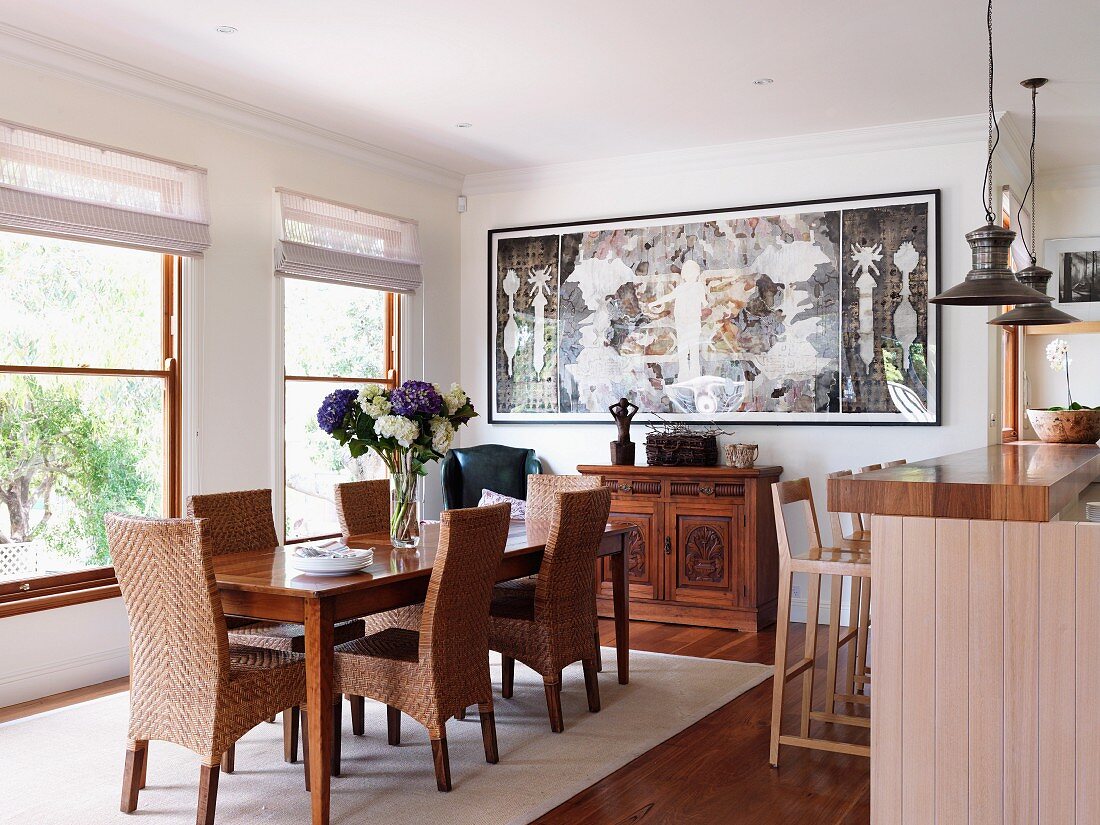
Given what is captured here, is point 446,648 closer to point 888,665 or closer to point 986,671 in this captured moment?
point 888,665

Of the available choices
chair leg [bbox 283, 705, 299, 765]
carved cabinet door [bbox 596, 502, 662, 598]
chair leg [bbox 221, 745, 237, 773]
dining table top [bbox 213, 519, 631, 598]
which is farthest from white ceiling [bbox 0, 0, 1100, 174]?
chair leg [bbox 221, 745, 237, 773]

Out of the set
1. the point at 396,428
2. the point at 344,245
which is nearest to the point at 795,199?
the point at 344,245

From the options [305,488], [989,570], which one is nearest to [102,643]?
[305,488]

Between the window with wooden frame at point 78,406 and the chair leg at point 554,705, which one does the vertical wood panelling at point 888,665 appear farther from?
the window with wooden frame at point 78,406

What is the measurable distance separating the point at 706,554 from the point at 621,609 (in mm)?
1448

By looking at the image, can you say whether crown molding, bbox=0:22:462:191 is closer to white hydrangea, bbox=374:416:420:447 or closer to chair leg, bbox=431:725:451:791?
white hydrangea, bbox=374:416:420:447

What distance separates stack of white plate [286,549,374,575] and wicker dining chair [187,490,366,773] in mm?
372

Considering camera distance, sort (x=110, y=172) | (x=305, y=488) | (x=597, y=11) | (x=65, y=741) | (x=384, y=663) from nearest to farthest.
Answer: (x=384, y=663) < (x=65, y=741) < (x=597, y=11) < (x=110, y=172) < (x=305, y=488)

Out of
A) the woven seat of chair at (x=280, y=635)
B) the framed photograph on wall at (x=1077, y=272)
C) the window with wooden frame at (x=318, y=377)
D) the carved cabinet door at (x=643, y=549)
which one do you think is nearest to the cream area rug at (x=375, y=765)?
the woven seat of chair at (x=280, y=635)

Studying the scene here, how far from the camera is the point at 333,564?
3.31 m

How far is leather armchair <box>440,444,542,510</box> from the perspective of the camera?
22.3ft

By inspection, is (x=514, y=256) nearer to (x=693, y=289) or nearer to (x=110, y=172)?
(x=693, y=289)

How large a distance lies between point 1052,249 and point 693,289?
2.70 metres

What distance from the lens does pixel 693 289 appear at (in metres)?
6.49
